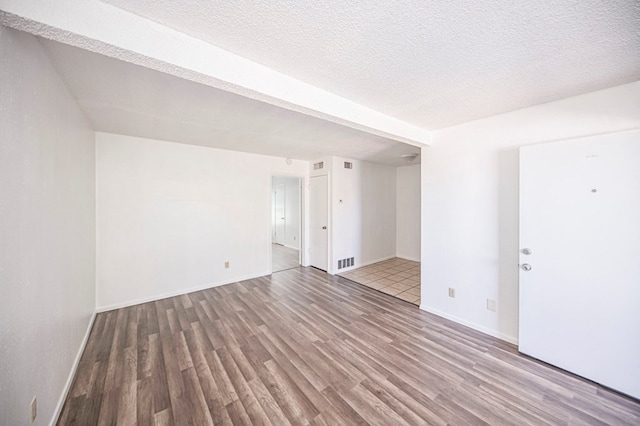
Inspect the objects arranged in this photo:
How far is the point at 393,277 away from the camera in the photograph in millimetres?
4336

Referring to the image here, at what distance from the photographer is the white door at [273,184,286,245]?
7.35m

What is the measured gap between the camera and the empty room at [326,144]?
1.13 meters

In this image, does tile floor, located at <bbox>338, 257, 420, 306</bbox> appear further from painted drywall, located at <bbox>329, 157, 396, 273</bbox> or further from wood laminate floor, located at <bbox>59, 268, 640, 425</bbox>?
wood laminate floor, located at <bbox>59, 268, 640, 425</bbox>

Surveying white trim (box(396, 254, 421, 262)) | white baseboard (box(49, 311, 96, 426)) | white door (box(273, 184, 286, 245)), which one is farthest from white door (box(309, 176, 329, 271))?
white baseboard (box(49, 311, 96, 426))

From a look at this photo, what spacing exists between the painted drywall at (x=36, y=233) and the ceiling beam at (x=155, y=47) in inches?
9.9

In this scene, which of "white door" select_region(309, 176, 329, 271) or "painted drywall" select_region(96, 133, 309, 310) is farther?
"white door" select_region(309, 176, 329, 271)

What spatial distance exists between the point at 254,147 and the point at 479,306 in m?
3.80

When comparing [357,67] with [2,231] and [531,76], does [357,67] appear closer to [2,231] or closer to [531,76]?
[531,76]

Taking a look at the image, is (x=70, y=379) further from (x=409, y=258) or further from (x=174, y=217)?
(x=409, y=258)

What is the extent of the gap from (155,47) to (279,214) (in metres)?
6.48

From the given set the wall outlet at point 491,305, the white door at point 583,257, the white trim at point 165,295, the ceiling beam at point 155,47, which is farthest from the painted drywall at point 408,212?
the ceiling beam at point 155,47

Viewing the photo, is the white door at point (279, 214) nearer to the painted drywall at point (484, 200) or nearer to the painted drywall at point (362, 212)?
the painted drywall at point (362, 212)

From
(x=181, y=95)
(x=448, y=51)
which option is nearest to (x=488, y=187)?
(x=448, y=51)

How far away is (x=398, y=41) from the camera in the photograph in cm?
128
